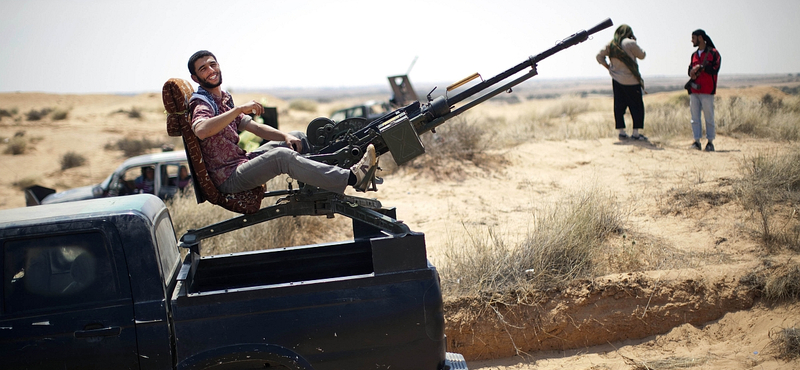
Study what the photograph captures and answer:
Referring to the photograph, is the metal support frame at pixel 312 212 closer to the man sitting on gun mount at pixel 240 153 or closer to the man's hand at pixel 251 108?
the man sitting on gun mount at pixel 240 153

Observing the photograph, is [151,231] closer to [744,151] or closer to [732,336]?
[732,336]

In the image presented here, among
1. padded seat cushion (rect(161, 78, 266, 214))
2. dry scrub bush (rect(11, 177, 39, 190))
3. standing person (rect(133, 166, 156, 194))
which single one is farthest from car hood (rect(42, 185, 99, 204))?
dry scrub bush (rect(11, 177, 39, 190))

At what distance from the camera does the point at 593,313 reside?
506cm

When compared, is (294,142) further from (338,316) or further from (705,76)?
(705,76)

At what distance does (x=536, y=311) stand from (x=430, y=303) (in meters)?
2.31

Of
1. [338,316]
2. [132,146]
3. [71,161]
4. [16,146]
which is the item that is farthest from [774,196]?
[16,146]

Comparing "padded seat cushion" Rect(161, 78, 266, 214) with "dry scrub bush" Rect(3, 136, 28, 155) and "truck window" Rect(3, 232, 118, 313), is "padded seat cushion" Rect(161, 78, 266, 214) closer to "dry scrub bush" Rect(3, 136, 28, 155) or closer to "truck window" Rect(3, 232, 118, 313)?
"truck window" Rect(3, 232, 118, 313)

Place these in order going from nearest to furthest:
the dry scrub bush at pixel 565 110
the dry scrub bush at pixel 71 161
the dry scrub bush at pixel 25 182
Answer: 1. the dry scrub bush at pixel 25 182
2. the dry scrub bush at pixel 71 161
3. the dry scrub bush at pixel 565 110

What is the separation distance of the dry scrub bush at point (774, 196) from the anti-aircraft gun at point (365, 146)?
3139mm

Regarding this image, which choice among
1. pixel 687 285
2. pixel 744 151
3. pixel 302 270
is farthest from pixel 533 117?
pixel 302 270

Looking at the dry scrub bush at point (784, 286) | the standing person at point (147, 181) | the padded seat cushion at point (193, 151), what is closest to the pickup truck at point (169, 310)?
the padded seat cushion at point (193, 151)

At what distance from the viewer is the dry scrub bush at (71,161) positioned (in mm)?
19219

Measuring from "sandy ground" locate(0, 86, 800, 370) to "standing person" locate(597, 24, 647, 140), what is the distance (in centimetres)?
68

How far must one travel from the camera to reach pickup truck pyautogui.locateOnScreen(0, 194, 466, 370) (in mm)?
2912
